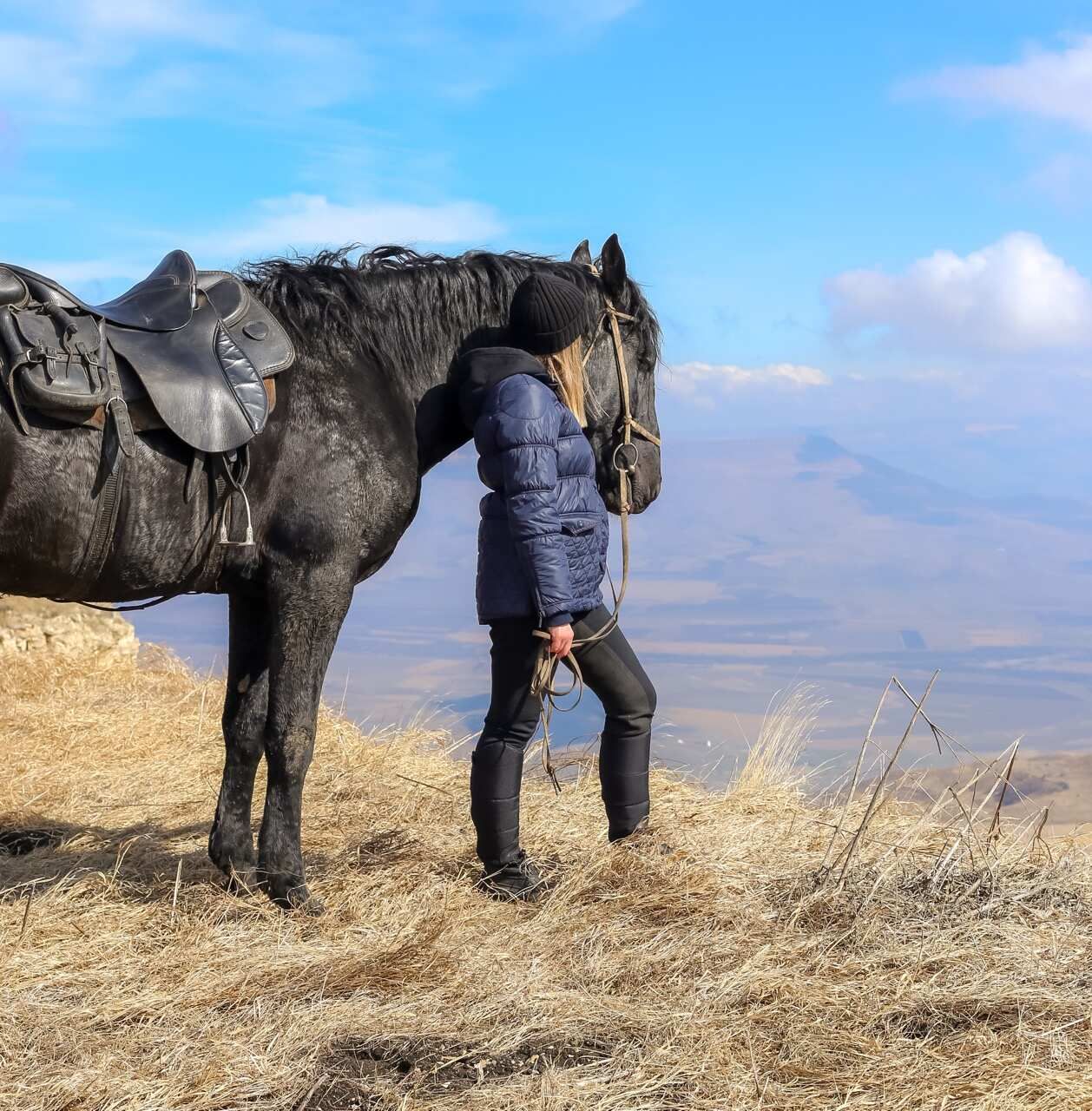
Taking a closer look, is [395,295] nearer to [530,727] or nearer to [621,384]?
[621,384]

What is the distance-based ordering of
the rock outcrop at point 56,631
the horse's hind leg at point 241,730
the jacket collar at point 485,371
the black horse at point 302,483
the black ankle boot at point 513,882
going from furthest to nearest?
the rock outcrop at point 56,631 → the horse's hind leg at point 241,730 → the black ankle boot at point 513,882 → the jacket collar at point 485,371 → the black horse at point 302,483

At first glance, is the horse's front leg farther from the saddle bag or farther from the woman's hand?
the saddle bag

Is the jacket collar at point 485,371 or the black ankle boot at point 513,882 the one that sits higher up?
the jacket collar at point 485,371

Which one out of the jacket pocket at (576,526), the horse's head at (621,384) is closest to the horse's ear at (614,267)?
the horse's head at (621,384)

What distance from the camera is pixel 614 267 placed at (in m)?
4.36

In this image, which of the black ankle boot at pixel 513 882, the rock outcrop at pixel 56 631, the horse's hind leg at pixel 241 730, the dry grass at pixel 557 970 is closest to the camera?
the dry grass at pixel 557 970

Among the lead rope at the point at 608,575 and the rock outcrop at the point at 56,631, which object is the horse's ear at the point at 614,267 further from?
the rock outcrop at the point at 56,631

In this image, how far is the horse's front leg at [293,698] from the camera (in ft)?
12.7

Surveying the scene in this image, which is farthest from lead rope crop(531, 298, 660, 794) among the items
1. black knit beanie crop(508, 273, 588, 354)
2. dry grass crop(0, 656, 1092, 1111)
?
dry grass crop(0, 656, 1092, 1111)

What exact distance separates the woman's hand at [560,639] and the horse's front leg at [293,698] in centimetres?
69

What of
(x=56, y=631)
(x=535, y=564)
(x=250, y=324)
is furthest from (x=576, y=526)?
(x=56, y=631)

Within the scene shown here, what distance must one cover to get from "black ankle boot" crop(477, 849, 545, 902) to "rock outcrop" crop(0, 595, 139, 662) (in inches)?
212

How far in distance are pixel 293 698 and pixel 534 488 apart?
41.5 inches

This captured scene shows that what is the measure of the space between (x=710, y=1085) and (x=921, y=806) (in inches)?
116
